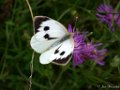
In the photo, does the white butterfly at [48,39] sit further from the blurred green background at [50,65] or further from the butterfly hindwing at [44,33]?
the blurred green background at [50,65]

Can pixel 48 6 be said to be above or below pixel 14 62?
above

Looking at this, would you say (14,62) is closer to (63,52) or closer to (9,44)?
(9,44)

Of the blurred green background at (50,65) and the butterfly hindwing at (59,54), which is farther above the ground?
the butterfly hindwing at (59,54)

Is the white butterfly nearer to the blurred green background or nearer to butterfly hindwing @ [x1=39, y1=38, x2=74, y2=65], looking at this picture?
butterfly hindwing @ [x1=39, y1=38, x2=74, y2=65]

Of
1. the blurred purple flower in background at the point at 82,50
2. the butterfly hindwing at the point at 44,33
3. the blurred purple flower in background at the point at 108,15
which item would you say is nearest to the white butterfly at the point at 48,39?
the butterfly hindwing at the point at 44,33

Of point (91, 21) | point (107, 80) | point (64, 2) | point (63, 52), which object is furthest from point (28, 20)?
point (63, 52)

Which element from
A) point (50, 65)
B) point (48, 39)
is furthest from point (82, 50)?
point (48, 39)
